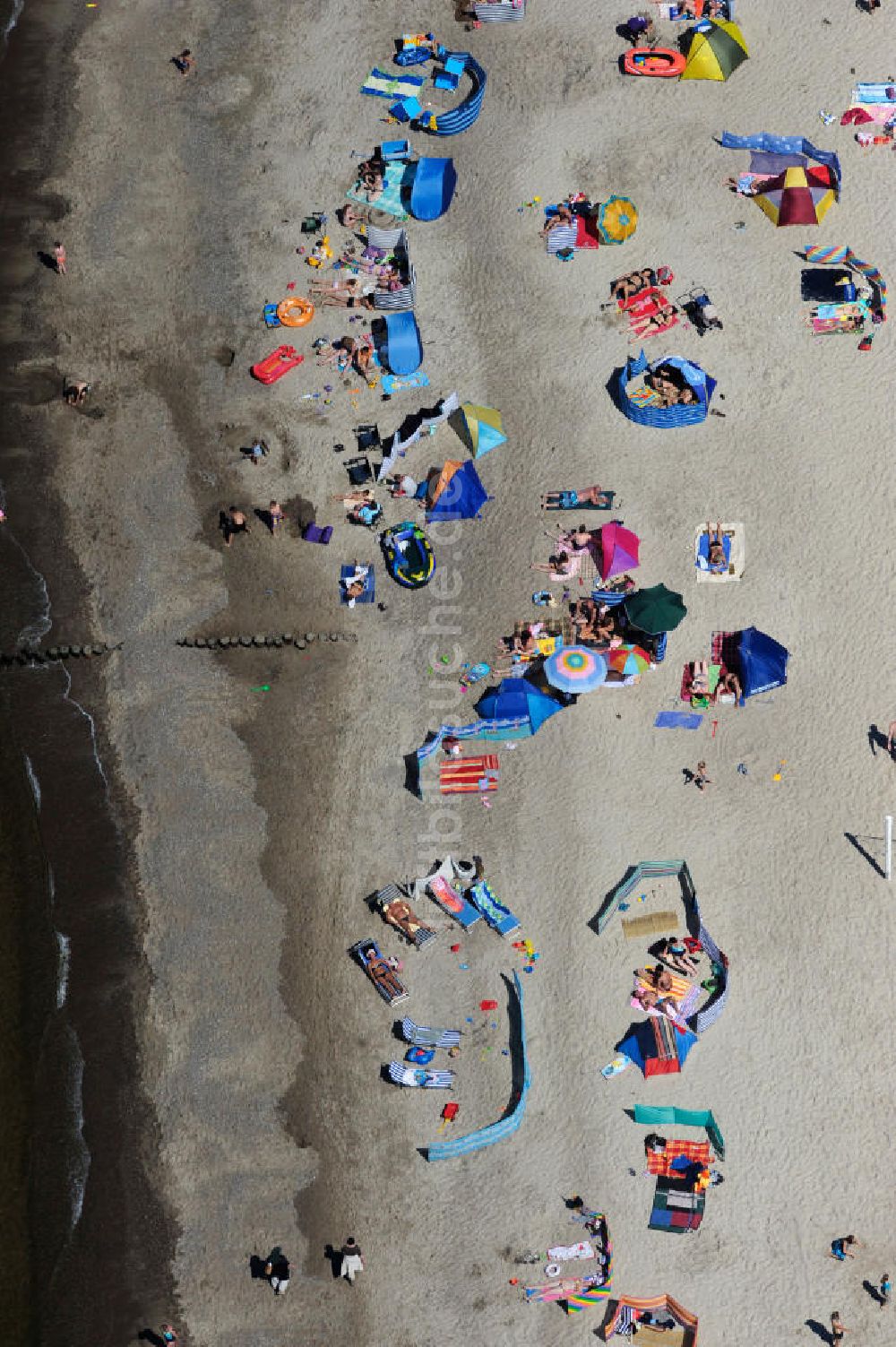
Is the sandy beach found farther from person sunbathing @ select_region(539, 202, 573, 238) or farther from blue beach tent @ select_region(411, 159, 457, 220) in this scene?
blue beach tent @ select_region(411, 159, 457, 220)

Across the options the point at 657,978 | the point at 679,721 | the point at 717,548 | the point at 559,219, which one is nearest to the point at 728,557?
the point at 717,548

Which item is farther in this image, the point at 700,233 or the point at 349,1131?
the point at 700,233

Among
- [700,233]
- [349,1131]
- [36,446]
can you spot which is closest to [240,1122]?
[349,1131]

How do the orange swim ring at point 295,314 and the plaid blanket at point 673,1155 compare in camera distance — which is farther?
the orange swim ring at point 295,314

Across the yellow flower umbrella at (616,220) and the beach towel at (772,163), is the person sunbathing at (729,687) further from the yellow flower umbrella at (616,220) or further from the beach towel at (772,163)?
the beach towel at (772,163)

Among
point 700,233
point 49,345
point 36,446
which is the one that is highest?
point 700,233

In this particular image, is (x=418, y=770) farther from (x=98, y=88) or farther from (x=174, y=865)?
(x=98, y=88)

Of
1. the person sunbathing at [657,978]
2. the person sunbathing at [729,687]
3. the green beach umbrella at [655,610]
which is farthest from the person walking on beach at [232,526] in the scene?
the person sunbathing at [657,978]
